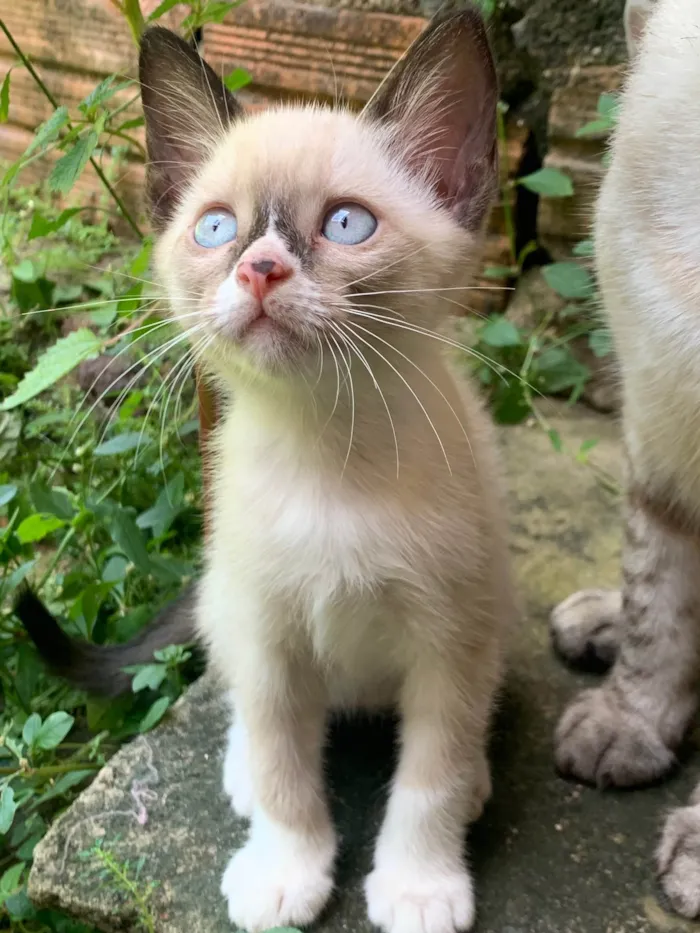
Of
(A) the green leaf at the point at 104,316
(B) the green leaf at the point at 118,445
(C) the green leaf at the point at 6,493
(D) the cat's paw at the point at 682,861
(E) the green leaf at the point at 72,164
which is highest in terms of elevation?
(E) the green leaf at the point at 72,164

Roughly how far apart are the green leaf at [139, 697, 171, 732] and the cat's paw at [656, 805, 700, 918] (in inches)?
25.1

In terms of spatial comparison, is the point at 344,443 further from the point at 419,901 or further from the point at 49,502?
the point at 49,502

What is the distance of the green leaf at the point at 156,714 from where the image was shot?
45.3 inches

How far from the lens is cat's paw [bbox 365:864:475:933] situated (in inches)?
33.7

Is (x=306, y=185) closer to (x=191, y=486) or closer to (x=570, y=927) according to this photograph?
(x=570, y=927)

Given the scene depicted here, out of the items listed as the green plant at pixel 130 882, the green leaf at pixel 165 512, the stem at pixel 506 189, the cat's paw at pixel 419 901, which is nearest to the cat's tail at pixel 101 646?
the green leaf at pixel 165 512

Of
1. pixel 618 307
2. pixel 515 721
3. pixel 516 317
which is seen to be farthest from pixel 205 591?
pixel 516 317

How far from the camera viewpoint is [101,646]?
124 centimetres

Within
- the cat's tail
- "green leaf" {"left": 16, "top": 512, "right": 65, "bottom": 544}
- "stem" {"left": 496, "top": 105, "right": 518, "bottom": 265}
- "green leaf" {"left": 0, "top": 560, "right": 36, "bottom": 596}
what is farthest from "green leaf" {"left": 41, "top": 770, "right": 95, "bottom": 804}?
"stem" {"left": 496, "top": 105, "right": 518, "bottom": 265}

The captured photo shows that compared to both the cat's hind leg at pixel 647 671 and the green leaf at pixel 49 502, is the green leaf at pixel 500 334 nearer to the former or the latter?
the cat's hind leg at pixel 647 671

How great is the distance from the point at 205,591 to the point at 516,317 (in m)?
1.17

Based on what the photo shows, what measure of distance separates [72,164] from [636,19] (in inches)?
27.7

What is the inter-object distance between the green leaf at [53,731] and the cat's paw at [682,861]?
71 cm

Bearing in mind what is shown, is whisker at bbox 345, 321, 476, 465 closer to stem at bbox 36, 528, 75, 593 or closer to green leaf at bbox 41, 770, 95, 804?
green leaf at bbox 41, 770, 95, 804
